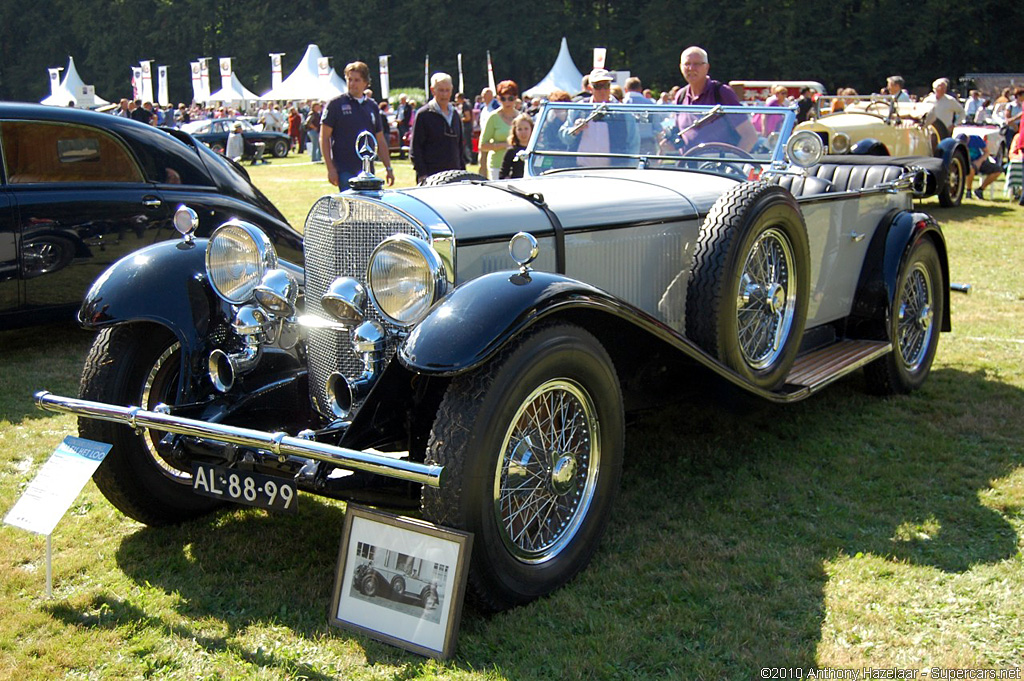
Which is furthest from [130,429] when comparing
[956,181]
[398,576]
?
[956,181]

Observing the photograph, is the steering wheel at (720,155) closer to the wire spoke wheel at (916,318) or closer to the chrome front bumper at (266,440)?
the wire spoke wheel at (916,318)

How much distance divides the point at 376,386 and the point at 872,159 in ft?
21.7

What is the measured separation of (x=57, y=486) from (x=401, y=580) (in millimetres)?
1291

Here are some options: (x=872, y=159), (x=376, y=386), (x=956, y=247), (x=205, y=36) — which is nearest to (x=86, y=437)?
(x=376, y=386)

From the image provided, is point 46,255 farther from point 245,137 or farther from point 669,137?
point 245,137

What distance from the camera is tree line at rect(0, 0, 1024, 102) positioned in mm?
40625

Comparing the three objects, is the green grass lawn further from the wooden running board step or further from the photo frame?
the wooden running board step

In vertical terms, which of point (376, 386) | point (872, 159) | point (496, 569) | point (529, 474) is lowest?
point (496, 569)

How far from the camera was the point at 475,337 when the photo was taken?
2852 mm

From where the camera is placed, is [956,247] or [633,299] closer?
[633,299]

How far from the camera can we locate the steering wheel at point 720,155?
16.0 feet

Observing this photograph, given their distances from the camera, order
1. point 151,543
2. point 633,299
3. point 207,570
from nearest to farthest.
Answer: point 207,570 → point 151,543 → point 633,299

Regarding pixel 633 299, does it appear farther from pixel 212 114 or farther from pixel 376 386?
pixel 212 114

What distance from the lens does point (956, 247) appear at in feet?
34.0
